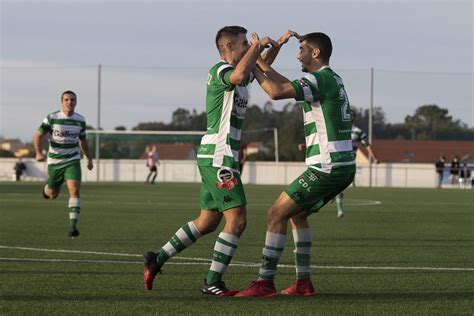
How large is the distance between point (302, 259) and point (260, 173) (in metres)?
46.2

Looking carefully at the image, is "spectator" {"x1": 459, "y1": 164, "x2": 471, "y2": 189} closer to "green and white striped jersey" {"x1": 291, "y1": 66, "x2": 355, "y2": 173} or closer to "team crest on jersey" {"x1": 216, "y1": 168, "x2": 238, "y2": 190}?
"green and white striped jersey" {"x1": 291, "y1": 66, "x2": 355, "y2": 173}

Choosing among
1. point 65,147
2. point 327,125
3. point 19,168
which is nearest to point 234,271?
point 327,125

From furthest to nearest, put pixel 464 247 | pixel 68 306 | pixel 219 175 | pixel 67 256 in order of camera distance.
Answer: pixel 464 247 → pixel 67 256 → pixel 219 175 → pixel 68 306

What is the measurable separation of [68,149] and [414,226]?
6405 mm

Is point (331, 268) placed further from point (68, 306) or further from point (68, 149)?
point (68, 149)

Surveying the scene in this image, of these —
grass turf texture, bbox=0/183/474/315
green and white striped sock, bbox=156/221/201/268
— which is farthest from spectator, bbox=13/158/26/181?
green and white striped sock, bbox=156/221/201/268

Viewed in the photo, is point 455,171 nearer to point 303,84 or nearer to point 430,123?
point 430,123

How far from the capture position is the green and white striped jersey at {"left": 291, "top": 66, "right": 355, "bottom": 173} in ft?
25.5

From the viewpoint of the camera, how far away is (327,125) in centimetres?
784

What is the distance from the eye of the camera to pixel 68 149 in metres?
14.8

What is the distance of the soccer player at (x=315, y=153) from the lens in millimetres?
7793

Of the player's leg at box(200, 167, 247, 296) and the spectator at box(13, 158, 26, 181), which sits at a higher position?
the player's leg at box(200, 167, 247, 296)

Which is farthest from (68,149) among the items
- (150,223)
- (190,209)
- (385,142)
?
(385,142)

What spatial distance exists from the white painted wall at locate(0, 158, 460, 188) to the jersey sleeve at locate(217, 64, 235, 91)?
1744 inches
